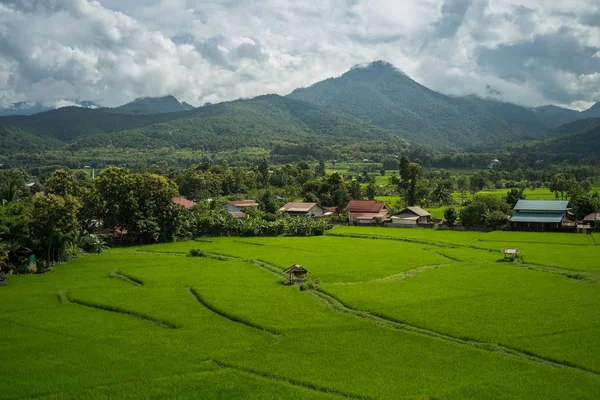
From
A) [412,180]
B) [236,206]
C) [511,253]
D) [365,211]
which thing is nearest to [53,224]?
[511,253]

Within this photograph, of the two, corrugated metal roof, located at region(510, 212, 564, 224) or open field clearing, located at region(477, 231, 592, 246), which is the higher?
corrugated metal roof, located at region(510, 212, 564, 224)

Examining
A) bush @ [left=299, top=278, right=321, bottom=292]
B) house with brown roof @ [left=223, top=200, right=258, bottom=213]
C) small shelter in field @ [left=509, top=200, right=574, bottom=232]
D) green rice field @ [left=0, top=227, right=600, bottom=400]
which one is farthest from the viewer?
house with brown roof @ [left=223, top=200, right=258, bottom=213]

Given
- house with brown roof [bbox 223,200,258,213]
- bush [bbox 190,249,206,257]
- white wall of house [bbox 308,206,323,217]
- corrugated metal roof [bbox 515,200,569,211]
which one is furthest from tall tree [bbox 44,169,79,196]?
corrugated metal roof [bbox 515,200,569,211]

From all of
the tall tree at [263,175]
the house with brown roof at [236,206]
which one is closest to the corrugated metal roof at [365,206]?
the house with brown roof at [236,206]

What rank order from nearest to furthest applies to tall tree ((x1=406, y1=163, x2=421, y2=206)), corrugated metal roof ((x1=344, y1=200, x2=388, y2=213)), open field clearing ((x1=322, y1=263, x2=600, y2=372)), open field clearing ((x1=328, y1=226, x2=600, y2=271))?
open field clearing ((x1=322, y1=263, x2=600, y2=372)) → open field clearing ((x1=328, y1=226, x2=600, y2=271)) → corrugated metal roof ((x1=344, y1=200, x2=388, y2=213)) → tall tree ((x1=406, y1=163, x2=421, y2=206))

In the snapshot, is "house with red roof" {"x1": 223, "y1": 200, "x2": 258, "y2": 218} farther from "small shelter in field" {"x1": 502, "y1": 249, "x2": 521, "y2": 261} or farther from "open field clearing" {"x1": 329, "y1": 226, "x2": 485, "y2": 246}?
"small shelter in field" {"x1": 502, "y1": 249, "x2": 521, "y2": 261}

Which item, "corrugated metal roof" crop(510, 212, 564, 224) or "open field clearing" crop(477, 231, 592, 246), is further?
"corrugated metal roof" crop(510, 212, 564, 224)

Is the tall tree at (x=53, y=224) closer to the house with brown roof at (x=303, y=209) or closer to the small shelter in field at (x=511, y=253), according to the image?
the small shelter in field at (x=511, y=253)
